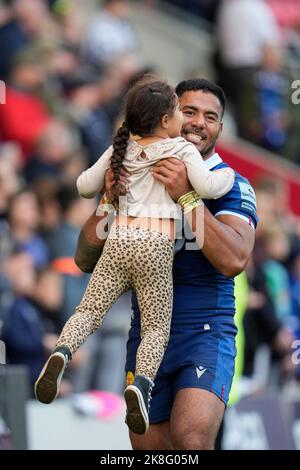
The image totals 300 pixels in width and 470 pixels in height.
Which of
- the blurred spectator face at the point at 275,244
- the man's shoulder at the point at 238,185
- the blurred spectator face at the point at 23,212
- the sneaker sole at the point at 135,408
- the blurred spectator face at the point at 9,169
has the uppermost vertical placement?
the man's shoulder at the point at 238,185

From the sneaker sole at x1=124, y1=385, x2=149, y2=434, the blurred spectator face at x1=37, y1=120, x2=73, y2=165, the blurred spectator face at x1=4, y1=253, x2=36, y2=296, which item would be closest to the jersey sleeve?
the sneaker sole at x1=124, y1=385, x2=149, y2=434

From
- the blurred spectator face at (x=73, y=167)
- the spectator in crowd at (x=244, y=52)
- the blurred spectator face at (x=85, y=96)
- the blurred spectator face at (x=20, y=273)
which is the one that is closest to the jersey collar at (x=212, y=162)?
the blurred spectator face at (x=20, y=273)

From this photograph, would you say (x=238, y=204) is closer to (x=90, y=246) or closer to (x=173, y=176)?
(x=173, y=176)

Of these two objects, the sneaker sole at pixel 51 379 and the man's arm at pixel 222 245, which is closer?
the sneaker sole at pixel 51 379

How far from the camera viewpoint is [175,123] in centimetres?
663

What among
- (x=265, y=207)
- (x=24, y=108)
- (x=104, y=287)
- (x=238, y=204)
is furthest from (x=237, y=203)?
(x=265, y=207)

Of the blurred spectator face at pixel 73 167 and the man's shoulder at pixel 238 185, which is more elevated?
the man's shoulder at pixel 238 185

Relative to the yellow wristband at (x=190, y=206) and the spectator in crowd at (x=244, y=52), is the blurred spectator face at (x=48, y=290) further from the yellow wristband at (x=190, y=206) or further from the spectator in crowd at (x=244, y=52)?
the spectator in crowd at (x=244, y=52)

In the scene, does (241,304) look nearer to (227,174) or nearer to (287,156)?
(227,174)

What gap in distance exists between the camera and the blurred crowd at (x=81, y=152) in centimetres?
1060

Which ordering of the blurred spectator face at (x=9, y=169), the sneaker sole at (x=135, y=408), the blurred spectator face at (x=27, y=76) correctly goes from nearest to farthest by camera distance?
the sneaker sole at (x=135, y=408)
the blurred spectator face at (x=9, y=169)
the blurred spectator face at (x=27, y=76)

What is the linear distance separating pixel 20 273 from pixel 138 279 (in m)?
3.80

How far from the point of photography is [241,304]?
9781mm

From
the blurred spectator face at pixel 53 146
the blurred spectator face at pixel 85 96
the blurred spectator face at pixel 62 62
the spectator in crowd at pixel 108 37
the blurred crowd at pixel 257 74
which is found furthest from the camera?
the blurred crowd at pixel 257 74
